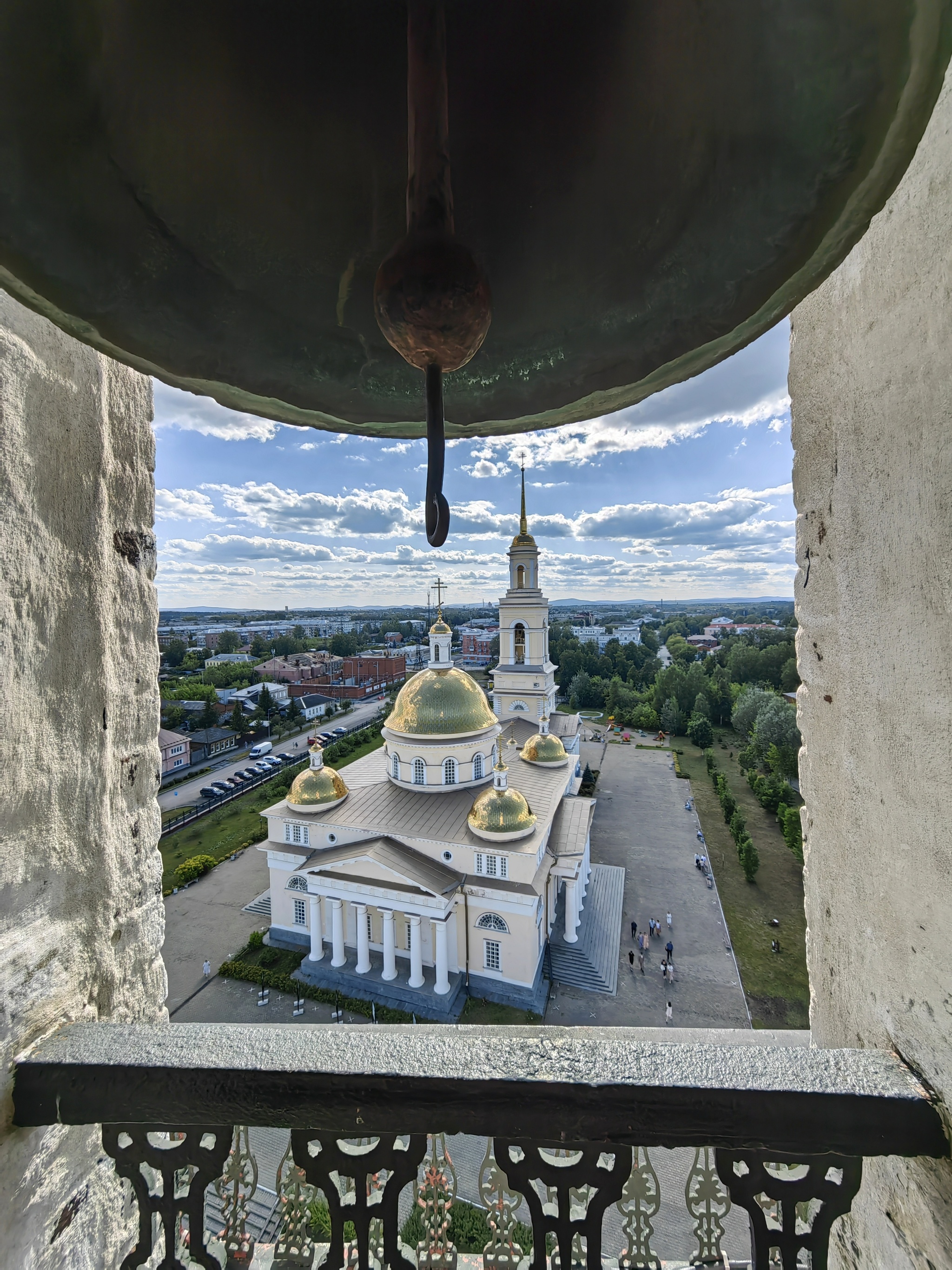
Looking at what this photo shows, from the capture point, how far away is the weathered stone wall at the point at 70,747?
1.19 metres

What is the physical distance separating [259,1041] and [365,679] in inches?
2277

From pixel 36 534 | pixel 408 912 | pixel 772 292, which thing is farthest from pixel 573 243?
pixel 408 912

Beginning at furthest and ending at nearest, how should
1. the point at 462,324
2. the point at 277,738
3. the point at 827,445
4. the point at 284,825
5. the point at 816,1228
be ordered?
the point at 277,738, the point at 284,825, the point at 827,445, the point at 816,1228, the point at 462,324

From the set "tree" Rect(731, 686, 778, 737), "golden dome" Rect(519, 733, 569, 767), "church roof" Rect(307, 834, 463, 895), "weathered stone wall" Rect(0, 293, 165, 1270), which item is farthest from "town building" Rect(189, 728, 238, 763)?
"weathered stone wall" Rect(0, 293, 165, 1270)

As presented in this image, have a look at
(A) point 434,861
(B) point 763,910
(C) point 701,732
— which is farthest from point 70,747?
(C) point 701,732

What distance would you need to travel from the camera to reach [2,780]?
3.89 ft

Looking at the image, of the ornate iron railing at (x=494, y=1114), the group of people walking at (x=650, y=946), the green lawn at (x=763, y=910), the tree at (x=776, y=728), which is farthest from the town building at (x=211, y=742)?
the ornate iron railing at (x=494, y=1114)

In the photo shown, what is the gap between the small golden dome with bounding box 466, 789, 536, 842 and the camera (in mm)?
11094

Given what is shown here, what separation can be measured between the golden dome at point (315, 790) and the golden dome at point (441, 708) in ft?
6.37

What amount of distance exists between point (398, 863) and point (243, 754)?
25.4 m

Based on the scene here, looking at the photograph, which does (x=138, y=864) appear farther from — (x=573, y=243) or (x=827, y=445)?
(x=827, y=445)

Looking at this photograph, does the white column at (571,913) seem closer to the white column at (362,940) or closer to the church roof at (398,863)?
the church roof at (398,863)

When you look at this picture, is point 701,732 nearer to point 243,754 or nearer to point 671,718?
point 671,718

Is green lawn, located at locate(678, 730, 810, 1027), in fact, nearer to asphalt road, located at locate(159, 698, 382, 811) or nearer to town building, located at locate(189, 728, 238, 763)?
asphalt road, located at locate(159, 698, 382, 811)
